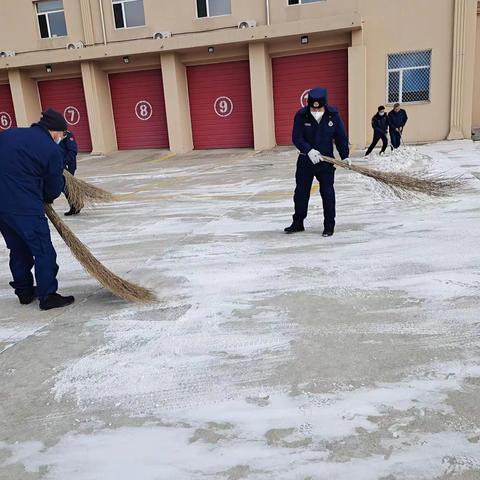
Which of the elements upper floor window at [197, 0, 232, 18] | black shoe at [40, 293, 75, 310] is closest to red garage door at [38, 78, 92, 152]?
upper floor window at [197, 0, 232, 18]

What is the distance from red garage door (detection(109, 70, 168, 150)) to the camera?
1892cm

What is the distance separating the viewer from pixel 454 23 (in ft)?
49.1

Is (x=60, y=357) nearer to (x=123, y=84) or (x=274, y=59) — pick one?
(x=274, y=59)

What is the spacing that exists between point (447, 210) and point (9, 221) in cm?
523

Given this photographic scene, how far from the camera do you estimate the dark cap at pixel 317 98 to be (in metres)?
5.27

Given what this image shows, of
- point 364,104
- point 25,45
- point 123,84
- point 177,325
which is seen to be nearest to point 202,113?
point 123,84

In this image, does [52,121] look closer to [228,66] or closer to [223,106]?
[228,66]

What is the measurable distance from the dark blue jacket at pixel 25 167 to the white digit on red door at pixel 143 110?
16.2m

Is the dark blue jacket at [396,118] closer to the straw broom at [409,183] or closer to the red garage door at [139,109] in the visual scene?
the straw broom at [409,183]

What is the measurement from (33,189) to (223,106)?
51.2ft

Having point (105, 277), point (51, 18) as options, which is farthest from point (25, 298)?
point (51, 18)

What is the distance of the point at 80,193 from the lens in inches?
306

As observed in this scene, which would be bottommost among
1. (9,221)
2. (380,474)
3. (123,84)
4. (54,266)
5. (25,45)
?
(380,474)

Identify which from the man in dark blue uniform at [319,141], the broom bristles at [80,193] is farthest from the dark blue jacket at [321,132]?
the broom bristles at [80,193]
